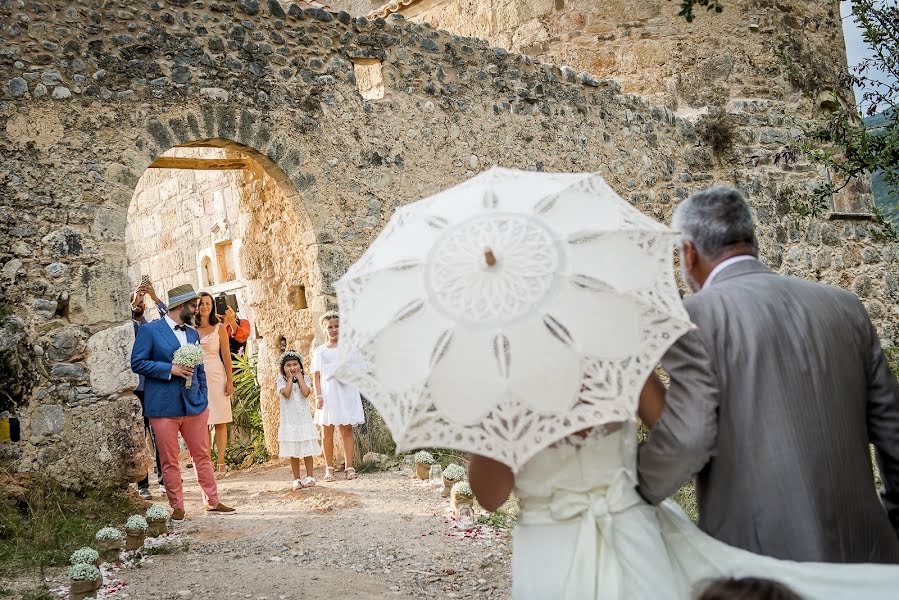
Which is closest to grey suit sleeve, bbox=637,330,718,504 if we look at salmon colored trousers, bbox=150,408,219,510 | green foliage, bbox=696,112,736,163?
salmon colored trousers, bbox=150,408,219,510

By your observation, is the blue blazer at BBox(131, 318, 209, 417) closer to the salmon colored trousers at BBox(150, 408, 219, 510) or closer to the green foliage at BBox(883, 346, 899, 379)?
the salmon colored trousers at BBox(150, 408, 219, 510)

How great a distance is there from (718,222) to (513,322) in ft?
2.53

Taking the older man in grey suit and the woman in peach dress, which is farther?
the woman in peach dress

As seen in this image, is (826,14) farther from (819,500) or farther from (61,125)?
(819,500)

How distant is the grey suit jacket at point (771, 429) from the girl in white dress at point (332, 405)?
5362 mm

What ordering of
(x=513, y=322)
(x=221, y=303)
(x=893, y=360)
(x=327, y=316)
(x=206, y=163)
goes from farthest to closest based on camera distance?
(x=221, y=303), (x=206, y=163), (x=893, y=360), (x=327, y=316), (x=513, y=322)

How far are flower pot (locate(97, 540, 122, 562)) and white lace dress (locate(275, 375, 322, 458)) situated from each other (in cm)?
228

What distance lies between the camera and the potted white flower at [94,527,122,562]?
5133mm

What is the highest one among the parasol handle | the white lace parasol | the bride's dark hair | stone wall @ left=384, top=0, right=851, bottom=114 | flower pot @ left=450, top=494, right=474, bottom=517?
stone wall @ left=384, top=0, right=851, bottom=114

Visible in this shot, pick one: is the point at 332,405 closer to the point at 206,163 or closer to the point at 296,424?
the point at 296,424

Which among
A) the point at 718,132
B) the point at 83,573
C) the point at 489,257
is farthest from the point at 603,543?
the point at 718,132

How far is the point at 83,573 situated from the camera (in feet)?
14.5

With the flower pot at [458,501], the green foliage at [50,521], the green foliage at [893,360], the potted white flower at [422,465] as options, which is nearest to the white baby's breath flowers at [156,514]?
the green foliage at [50,521]

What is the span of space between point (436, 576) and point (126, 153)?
4067 millimetres
